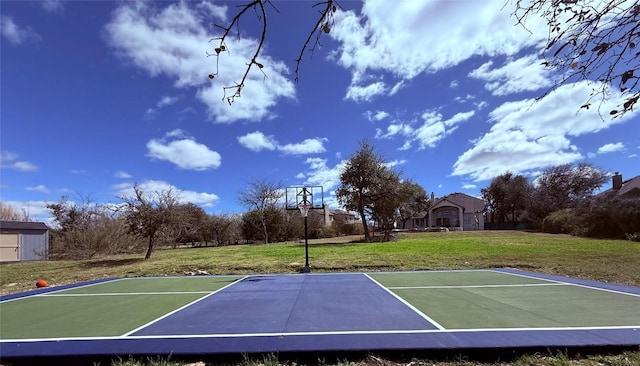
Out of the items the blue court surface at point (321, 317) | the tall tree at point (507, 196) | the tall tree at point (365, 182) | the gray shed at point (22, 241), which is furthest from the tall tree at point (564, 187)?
the gray shed at point (22, 241)

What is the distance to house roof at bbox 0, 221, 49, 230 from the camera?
73.8 feet

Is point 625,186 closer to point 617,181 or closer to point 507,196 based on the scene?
point 617,181

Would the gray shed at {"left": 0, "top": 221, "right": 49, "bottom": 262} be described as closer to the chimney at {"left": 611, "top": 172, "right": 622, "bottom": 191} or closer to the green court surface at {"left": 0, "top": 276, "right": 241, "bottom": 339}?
the green court surface at {"left": 0, "top": 276, "right": 241, "bottom": 339}

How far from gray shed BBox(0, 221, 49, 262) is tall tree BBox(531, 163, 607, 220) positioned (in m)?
50.0

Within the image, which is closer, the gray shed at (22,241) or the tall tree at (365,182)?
the gray shed at (22,241)

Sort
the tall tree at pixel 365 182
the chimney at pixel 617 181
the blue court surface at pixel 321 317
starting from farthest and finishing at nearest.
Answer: the chimney at pixel 617 181, the tall tree at pixel 365 182, the blue court surface at pixel 321 317

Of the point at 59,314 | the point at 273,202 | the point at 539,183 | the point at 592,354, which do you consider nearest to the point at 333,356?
the point at 592,354

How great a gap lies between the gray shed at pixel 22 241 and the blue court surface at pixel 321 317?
17.1 meters

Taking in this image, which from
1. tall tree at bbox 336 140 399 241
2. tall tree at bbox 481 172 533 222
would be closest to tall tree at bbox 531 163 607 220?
tall tree at bbox 481 172 533 222

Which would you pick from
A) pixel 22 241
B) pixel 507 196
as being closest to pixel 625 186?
pixel 507 196

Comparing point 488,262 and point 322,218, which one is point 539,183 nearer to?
point 322,218

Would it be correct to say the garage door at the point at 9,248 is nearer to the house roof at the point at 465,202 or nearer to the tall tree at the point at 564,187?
the house roof at the point at 465,202

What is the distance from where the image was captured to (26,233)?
2327 centimetres

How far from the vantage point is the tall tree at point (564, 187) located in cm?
4388
